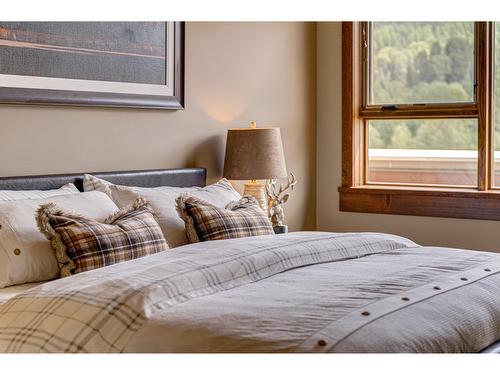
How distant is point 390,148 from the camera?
552 centimetres

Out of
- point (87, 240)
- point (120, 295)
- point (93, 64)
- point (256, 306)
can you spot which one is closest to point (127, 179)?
point (93, 64)

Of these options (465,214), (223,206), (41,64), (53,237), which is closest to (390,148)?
(465,214)

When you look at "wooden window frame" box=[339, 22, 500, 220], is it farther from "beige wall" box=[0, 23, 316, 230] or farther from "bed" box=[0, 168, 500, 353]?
"bed" box=[0, 168, 500, 353]

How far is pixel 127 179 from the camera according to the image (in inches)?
160

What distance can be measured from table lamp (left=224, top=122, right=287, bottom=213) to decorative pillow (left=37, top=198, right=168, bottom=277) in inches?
61.3

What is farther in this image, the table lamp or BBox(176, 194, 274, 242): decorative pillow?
the table lamp

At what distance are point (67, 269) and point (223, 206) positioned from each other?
1127 mm

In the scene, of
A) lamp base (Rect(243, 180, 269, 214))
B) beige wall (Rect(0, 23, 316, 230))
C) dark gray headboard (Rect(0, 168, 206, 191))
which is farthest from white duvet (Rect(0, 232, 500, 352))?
lamp base (Rect(243, 180, 269, 214))

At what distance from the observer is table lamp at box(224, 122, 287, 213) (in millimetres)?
4676

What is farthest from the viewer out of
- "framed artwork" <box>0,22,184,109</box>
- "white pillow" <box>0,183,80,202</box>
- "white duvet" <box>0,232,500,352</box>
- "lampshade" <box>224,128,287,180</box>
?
"lampshade" <box>224,128,287,180</box>

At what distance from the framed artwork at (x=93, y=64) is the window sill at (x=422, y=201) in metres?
1.58

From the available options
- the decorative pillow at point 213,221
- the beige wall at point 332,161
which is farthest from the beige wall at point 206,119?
the decorative pillow at point 213,221
